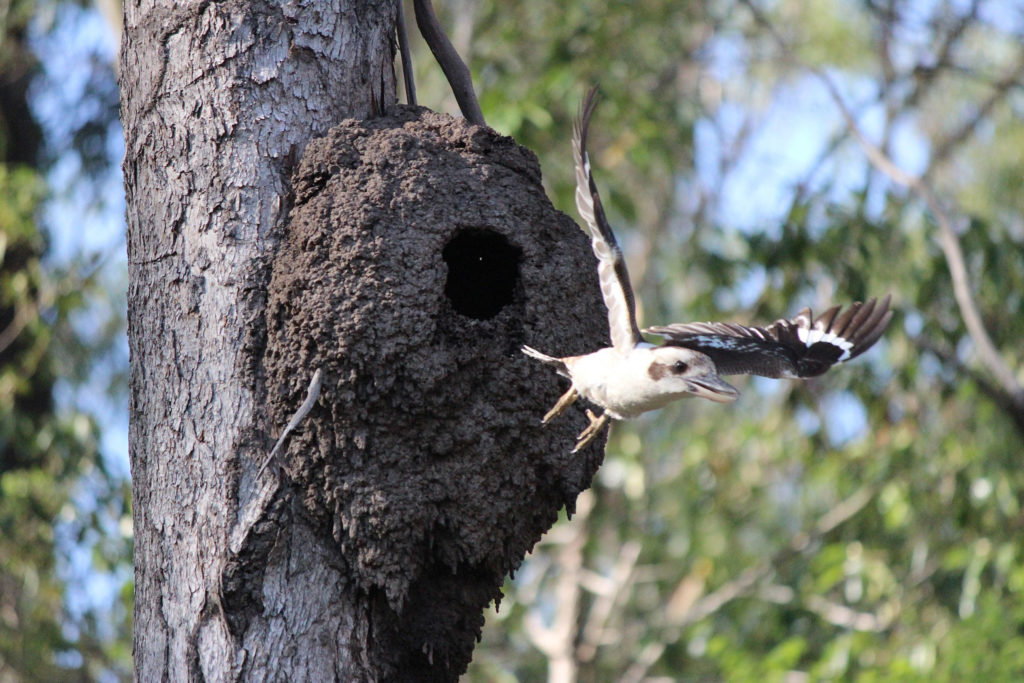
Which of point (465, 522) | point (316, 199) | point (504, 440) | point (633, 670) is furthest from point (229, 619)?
point (633, 670)

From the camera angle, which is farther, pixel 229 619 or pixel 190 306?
pixel 190 306

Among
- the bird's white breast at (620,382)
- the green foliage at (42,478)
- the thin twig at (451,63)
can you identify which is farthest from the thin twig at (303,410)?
the green foliage at (42,478)

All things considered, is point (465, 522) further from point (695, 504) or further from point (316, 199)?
point (695, 504)

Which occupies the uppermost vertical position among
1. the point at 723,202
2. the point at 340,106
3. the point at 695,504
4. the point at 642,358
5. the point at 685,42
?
the point at 340,106

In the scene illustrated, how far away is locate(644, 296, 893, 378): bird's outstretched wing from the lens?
354cm

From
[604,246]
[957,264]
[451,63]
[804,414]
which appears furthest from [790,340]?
[804,414]

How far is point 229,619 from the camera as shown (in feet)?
9.71

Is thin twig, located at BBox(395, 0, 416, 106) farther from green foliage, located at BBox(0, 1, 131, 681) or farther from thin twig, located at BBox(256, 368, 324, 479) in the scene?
green foliage, located at BBox(0, 1, 131, 681)

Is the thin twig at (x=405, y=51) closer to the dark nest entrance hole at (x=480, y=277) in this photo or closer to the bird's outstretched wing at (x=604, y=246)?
the dark nest entrance hole at (x=480, y=277)

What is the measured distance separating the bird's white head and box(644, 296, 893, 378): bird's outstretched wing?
0.25 meters

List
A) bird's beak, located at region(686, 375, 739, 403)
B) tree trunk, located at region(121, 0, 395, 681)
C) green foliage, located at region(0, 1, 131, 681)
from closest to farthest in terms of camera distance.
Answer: bird's beak, located at region(686, 375, 739, 403), tree trunk, located at region(121, 0, 395, 681), green foliage, located at region(0, 1, 131, 681)

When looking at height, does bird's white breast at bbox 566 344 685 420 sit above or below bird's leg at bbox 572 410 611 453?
above

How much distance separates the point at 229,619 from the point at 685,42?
9665 millimetres

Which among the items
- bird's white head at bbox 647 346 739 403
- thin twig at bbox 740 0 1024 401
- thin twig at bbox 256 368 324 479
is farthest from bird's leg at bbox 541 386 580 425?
thin twig at bbox 740 0 1024 401
